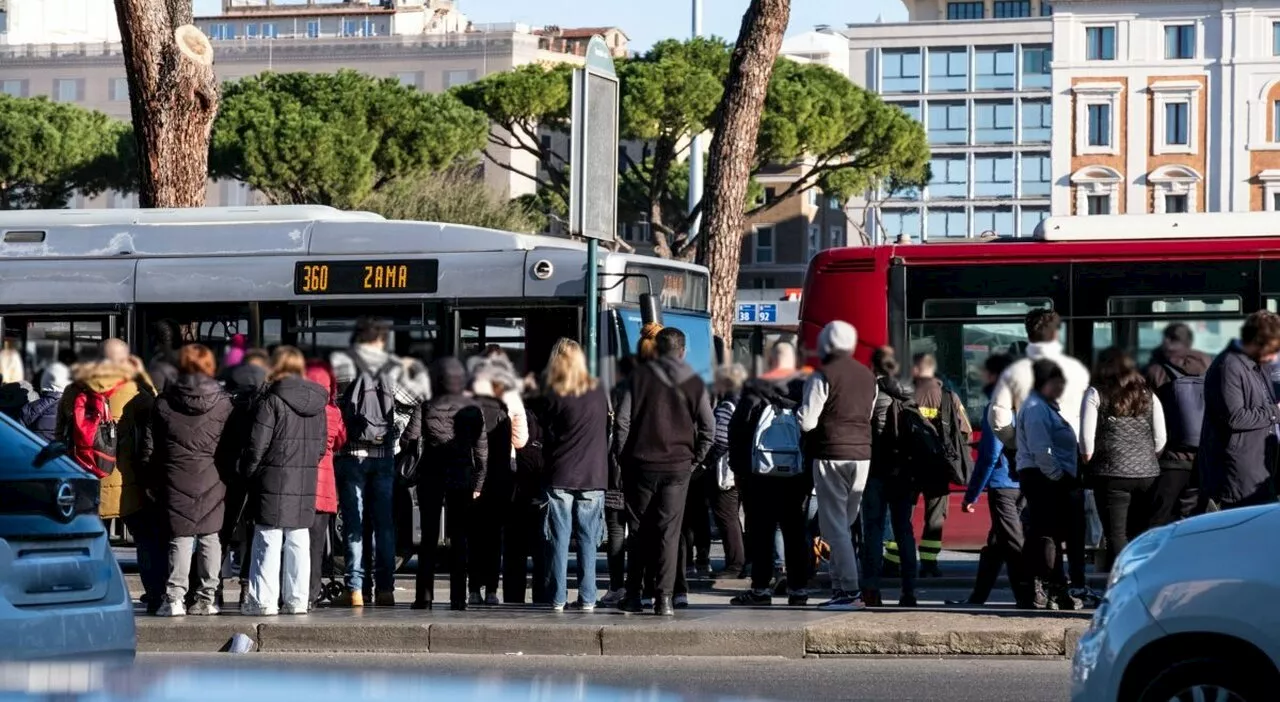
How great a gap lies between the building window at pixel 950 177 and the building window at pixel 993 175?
21.5 inches

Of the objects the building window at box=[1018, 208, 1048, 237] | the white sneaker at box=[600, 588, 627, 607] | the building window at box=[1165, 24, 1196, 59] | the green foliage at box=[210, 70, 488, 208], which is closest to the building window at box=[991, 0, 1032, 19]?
the building window at box=[1018, 208, 1048, 237]

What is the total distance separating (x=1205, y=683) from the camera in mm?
6848

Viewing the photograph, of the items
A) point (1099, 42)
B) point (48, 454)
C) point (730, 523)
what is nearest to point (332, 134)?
point (1099, 42)

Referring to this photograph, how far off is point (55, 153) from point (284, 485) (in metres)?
58.9

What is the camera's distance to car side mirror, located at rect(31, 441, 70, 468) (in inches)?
319

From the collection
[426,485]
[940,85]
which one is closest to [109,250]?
[426,485]

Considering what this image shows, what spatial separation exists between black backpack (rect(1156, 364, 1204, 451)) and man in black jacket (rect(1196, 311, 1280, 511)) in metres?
0.80

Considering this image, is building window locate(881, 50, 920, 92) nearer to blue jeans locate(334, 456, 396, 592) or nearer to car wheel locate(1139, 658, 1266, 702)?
blue jeans locate(334, 456, 396, 592)

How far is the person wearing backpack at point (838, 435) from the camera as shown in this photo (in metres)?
11.9

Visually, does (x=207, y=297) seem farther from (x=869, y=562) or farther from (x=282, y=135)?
(x=282, y=135)

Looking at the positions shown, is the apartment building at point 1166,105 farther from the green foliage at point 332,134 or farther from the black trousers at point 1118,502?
the black trousers at point 1118,502

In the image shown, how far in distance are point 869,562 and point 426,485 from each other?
2.64m

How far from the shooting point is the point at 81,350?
36.6 ft

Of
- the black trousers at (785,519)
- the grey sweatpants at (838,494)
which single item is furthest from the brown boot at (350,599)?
the grey sweatpants at (838,494)
